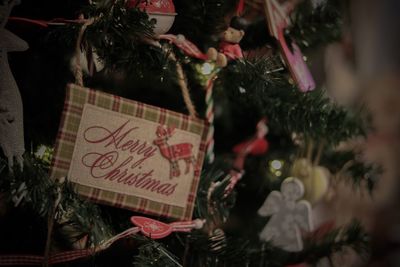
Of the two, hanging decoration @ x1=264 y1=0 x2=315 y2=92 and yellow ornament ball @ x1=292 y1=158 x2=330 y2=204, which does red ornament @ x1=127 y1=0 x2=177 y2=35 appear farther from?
yellow ornament ball @ x1=292 y1=158 x2=330 y2=204

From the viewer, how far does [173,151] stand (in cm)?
58

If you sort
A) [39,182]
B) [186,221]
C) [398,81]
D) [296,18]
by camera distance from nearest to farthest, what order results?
[39,182] → [186,221] → [296,18] → [398,81]

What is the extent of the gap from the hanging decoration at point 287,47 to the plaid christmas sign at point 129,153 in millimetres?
146

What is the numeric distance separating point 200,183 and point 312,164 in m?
0.27

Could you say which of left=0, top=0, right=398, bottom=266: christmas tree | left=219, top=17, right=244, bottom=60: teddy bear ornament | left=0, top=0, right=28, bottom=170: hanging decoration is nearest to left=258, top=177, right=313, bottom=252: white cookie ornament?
left=0, top=0, right=398, bottom=266: christmas tree

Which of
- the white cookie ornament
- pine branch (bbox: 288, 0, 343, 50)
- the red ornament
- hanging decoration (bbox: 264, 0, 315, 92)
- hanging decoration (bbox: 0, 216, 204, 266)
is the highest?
pine branch (bbox: 288, 0, 343, 50)

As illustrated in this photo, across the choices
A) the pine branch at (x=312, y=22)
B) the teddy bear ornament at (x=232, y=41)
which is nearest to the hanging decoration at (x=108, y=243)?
the teddy bear ornament at (x=232, y=41)

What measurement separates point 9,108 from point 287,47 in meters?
0.36

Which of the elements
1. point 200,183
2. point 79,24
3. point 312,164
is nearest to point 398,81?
point 312,164

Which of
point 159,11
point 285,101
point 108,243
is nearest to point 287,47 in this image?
point 285,101

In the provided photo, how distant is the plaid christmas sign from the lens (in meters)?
0.53

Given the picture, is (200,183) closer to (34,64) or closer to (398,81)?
(34,64)

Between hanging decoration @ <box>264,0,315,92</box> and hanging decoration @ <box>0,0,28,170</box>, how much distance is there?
307mm

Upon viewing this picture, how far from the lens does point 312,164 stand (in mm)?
825
